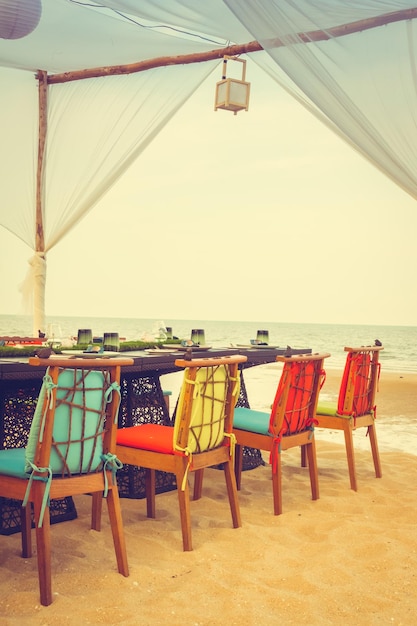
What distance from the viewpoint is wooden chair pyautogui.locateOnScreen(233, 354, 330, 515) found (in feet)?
10.7

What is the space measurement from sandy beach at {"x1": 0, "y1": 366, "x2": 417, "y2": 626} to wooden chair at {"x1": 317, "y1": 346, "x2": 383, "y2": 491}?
25 cm

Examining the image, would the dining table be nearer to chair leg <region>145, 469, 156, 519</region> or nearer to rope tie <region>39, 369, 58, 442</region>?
chair leg <region>145, 469, 156, 519</region>

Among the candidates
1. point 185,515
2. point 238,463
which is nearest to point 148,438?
point 185,515

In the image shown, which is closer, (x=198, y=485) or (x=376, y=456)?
(x=198, y=485)

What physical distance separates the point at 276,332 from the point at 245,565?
28768 mm

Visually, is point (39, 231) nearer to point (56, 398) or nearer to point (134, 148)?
point (134, 148)

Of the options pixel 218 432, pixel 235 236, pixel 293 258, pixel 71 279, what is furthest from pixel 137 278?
pixel 218 432

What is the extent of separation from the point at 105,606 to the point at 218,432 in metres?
0.98

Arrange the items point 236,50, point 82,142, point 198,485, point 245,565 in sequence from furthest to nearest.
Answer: point 82,142
point 236,50
point 198,485
point 245,565

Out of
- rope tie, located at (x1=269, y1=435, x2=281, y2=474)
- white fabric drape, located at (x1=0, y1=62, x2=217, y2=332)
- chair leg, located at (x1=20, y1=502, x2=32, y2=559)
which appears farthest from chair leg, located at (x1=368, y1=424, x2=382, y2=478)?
white fabric drape, located at (x1=0, y1=62, x2=217, y2=332)

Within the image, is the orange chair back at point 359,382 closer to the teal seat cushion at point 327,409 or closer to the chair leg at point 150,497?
the teal seat cushion at point 327,409

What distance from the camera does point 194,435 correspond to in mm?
2838

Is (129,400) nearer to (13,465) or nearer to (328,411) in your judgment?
(328,411)

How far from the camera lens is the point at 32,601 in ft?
7.21
